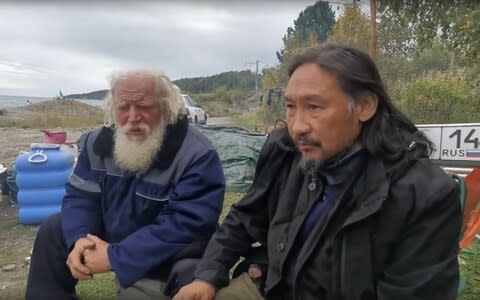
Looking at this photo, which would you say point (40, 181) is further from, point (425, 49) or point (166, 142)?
point (425, 49)

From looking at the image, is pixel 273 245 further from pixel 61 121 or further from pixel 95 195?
pixel 61 121

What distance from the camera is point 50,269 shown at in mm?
2152

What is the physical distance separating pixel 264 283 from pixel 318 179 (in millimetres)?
539

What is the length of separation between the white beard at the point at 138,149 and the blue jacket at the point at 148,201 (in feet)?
0.11

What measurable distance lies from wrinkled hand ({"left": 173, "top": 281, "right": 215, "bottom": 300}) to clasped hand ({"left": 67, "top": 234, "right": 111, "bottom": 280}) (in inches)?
16.6

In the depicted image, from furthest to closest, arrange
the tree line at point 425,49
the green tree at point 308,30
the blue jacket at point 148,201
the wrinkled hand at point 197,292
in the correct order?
the green tree at point 308,30, the tree line at point 425,49, the blue jacket at point 148,201, the wrinkled hand at point 197,292

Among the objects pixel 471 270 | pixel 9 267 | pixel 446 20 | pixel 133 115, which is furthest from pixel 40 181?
pixel 446 20

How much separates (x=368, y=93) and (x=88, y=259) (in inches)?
54.3

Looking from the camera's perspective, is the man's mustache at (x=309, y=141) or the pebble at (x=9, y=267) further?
the pebble at (x=9, y=267)

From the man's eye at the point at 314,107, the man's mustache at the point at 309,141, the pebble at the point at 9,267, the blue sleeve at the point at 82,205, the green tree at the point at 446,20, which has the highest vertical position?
the green tree at the point at 446,20

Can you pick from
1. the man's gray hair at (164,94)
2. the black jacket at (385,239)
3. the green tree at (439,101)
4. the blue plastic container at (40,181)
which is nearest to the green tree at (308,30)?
the green tree at (439,101)

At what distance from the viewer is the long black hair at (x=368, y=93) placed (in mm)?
1466

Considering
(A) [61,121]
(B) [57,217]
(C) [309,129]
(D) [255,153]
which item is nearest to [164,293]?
(B) [57,217]

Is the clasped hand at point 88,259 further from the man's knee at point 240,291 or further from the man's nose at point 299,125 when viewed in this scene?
the man's nose at point 299,125
